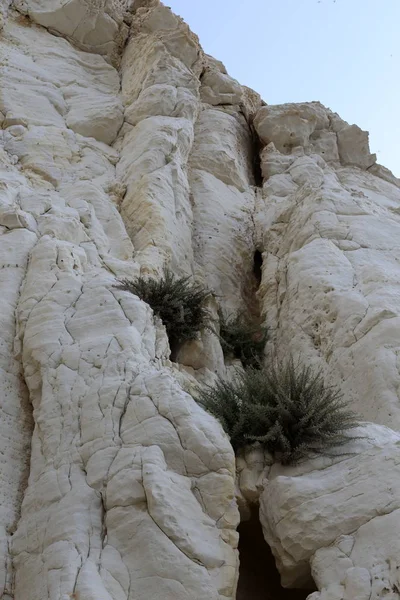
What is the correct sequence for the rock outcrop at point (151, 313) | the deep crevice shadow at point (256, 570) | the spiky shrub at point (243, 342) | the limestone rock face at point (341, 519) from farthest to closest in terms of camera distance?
1. the spiky shrub at point (243, 342)
2. the deep crevice shadow at point (256, 570)
3. the rock outcrop at point (151, 313)
4. the limestone rock face at point (341, 519)

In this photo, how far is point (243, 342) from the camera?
8391mm

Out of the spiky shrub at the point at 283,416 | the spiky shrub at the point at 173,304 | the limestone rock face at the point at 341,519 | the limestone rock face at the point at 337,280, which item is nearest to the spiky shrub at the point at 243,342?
the limestone rock face at the point at 337,280

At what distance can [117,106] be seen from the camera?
490 inches

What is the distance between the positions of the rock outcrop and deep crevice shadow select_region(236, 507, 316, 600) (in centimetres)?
34

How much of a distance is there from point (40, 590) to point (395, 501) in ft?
8.83

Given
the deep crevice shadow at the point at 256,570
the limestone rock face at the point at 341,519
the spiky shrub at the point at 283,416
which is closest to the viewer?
the limestone rock face at the point at 341,519

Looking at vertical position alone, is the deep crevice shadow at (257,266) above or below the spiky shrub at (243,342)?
above

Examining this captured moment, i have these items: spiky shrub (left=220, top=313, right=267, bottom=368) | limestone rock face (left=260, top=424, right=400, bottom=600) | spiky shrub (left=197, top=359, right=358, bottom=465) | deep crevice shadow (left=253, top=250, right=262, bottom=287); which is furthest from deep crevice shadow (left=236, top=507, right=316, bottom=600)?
deep crevice shadow (left=253, top=250, right=262, bottom=287)

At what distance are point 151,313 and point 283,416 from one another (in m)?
2.02

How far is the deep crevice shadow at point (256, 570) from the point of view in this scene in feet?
18.4

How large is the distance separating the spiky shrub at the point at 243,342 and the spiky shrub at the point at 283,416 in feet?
7.27

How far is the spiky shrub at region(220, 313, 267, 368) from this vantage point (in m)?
8.37

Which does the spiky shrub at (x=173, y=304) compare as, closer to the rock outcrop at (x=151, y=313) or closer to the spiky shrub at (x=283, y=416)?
the rock outcrop at (x=151, y=313)

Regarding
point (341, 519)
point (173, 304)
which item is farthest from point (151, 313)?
point (341, 519)
